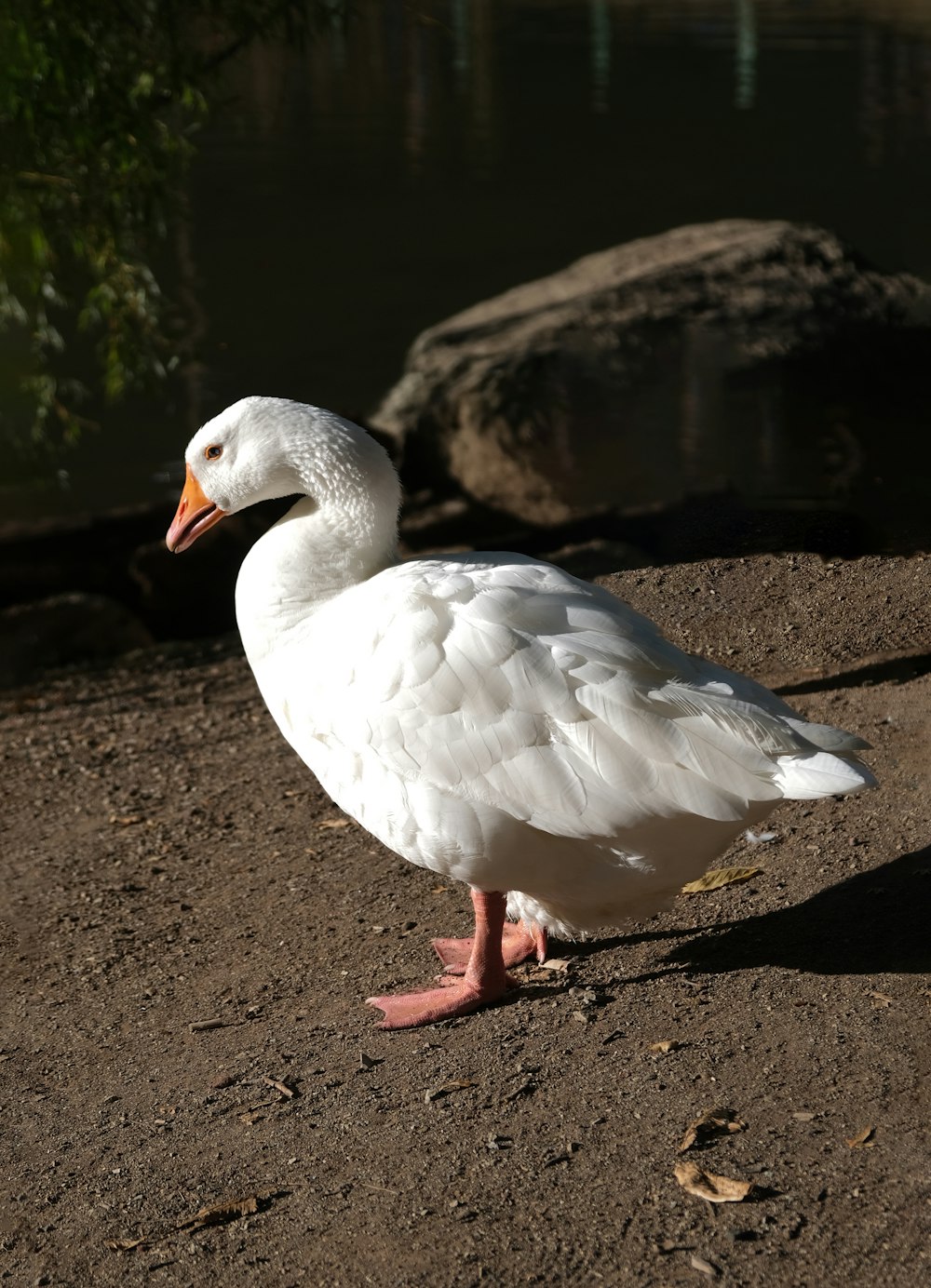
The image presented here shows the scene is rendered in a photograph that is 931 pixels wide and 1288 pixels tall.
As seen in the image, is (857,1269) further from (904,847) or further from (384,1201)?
(904,847)

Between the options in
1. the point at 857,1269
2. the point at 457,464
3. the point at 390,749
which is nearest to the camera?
the point at 857,1269

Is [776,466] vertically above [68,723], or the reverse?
[776,466]

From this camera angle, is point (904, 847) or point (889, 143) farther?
point (889, 143)

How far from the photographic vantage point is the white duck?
356 centimetres

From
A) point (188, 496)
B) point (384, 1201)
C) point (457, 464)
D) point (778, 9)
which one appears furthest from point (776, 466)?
point (778, 9)

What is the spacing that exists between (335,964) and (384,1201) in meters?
1.27

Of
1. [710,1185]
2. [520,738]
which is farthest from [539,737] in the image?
[710,1185]

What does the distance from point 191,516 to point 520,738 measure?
148 cm

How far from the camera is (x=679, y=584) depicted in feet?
17.9

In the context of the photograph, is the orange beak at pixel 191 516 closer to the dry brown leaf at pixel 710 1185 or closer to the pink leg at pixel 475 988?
the pink leg at pixel 475 988

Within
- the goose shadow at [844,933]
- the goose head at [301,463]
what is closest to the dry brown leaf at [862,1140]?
the goose shadow at [844,933]

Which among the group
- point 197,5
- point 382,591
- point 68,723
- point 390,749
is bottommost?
point 68,723

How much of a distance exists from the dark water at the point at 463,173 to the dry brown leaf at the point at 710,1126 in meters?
3.64

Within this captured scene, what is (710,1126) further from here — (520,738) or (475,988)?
(520,738)
